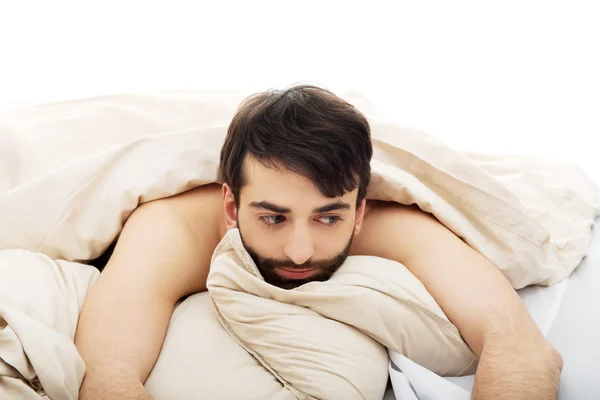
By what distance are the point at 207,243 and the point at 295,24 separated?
135 cm

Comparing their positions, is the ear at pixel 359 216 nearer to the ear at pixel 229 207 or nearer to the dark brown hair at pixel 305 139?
the dark brown hair at pixel 305 139

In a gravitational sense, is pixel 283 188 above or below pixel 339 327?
above

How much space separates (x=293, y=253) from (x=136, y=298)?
0.28 metres

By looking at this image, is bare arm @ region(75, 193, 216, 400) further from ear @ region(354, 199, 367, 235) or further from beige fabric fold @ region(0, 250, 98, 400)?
ear @ region(354, 199, 367, 235)

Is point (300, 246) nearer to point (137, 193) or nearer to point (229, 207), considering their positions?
point (229, 207)

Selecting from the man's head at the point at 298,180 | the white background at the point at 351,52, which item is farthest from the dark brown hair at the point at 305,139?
the white background at the point at 351,52

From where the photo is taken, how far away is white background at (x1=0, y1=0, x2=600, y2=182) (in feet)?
7.94

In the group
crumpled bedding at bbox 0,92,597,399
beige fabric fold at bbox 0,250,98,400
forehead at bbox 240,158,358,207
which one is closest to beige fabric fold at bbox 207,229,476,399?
crumpled bedding at bbox 0,92,597,399

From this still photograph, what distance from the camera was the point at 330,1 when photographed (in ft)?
8.27

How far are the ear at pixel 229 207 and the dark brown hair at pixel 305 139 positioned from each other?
0.9 inches

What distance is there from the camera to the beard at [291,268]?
121 cm

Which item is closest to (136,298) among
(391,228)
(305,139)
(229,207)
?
(229,207)

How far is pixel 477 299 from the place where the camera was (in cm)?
120

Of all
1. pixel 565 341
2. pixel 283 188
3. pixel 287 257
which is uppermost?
pixel 283 188
